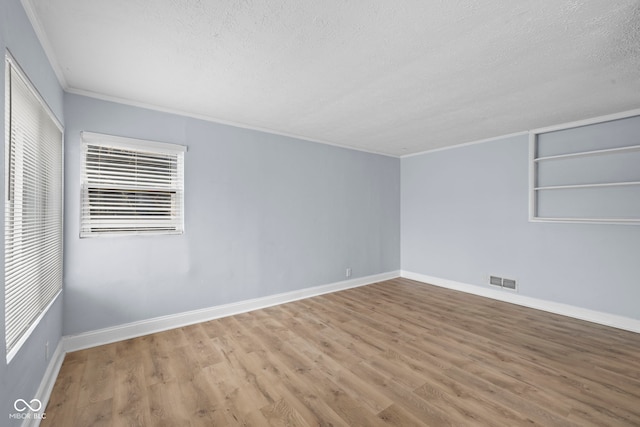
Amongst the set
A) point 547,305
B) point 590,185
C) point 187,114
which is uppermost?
point 187,114

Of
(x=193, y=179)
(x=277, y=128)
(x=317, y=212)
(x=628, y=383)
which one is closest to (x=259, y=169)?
(x=277, y=128)

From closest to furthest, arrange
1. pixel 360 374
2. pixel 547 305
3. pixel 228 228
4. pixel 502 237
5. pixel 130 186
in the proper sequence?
1. pixel 360 374
2. pixel 130 186
3. pixel 228 228
4. pixel 547 305
5. pixel 502 237

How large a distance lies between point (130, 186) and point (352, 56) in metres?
2.63

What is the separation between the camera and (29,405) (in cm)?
171

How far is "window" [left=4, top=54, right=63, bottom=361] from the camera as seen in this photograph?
1.49 metres

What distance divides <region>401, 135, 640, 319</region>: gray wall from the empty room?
1.1 inches

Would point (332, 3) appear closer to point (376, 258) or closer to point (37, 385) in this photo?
point (37, 385)

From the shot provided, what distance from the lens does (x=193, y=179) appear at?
3414 mm

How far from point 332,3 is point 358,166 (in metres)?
3.58

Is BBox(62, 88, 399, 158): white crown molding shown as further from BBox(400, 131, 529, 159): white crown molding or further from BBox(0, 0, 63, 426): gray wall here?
BBox(400, 131, 529, 159): white crown molding

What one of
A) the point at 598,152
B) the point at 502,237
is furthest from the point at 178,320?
the point at 598,152

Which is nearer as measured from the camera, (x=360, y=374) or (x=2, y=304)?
(x=2, y=304)

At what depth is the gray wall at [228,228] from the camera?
2844 millimetres

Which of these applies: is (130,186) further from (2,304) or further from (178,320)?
(2,304)
